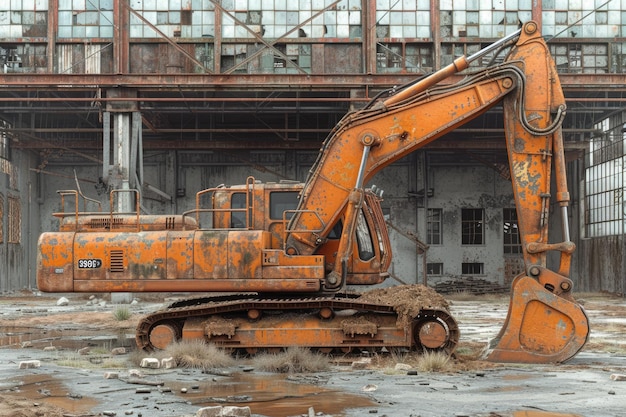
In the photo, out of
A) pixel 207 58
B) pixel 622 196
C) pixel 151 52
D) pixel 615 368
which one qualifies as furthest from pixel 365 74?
pixel 615 368

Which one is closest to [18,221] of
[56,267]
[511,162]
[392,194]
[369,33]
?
[392,194]

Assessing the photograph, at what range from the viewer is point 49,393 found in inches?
354

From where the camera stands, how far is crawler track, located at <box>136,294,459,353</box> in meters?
11.5

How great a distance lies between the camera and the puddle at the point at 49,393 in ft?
27.2

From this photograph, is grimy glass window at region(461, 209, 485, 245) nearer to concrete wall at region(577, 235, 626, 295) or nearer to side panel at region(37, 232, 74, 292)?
concrete wall at region(577, 235, 626, 295)

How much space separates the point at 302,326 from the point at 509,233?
946 inches

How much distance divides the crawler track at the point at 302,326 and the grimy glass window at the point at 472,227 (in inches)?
900

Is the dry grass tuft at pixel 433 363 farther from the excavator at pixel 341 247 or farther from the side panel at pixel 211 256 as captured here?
the side panel at pixel 211 256

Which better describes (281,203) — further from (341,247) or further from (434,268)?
(434,268)

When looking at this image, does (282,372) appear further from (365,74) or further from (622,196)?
(622,196)

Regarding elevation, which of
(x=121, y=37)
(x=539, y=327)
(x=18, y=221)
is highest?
(x=121, y=37)

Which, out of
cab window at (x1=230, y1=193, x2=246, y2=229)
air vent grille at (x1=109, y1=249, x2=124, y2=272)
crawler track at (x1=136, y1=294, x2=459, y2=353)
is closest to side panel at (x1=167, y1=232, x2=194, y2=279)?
crawler track at (x1=136, y1=294, x2=459, y2=353)

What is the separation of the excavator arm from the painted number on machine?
2949mm

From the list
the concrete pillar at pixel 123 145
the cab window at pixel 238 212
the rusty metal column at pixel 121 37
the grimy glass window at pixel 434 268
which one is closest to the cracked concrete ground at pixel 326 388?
the cab window at pixel 238 212
